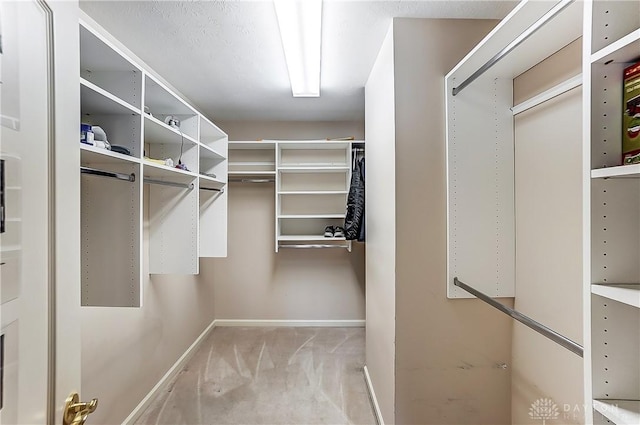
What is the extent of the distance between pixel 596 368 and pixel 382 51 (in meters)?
1.95

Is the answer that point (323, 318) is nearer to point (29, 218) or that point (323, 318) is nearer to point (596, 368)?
point (596, 368)

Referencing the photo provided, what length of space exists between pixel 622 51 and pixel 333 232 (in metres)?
2.88

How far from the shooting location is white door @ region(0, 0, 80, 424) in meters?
0.60

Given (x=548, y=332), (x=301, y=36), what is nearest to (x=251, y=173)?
(x=301, y=36)

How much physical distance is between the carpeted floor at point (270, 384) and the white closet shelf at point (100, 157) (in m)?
1.84

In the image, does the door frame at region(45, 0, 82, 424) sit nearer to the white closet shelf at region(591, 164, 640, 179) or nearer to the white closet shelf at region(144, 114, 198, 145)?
the white closet shelf at region(144, 114, 198, 145)

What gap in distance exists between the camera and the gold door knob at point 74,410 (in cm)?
74

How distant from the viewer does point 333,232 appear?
348 centimetres

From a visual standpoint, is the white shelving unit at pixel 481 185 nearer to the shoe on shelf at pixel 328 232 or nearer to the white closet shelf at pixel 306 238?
the white closet shelf at pixel 306 238

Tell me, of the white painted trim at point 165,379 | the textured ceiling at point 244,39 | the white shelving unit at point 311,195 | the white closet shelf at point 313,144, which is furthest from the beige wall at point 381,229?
the white painted trim at point 165,379

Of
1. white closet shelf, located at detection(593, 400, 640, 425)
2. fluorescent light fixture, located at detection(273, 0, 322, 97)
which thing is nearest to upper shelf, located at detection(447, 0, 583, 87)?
fluorescent light fixture, located at detection(273, 0, 322, 97)

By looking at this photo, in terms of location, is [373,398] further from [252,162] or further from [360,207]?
[252,162]

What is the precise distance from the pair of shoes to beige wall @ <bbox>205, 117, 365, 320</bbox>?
361 mm

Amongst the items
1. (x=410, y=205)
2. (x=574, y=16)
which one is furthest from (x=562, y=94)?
(x=410, y=205)
